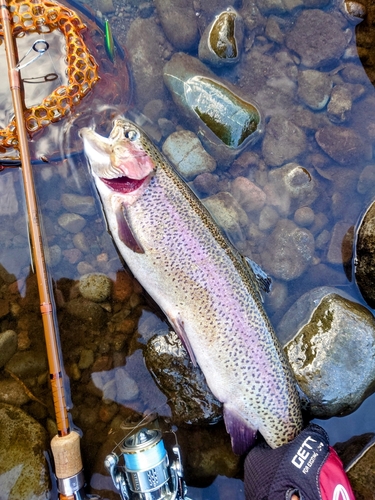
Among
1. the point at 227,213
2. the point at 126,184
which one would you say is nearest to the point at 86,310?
the point at 126,184

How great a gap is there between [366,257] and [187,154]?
5.04ft

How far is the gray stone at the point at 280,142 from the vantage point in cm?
336

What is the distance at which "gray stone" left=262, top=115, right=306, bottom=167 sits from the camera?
336 centimetres

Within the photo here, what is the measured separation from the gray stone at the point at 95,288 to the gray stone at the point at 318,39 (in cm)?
244

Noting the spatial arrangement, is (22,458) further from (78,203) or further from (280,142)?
(280,142)

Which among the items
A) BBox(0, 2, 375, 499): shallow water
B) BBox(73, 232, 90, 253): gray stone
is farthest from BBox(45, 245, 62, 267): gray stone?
BBox(73, 232, 90, 253): gray stone

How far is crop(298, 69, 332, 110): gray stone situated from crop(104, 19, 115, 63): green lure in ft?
5.00

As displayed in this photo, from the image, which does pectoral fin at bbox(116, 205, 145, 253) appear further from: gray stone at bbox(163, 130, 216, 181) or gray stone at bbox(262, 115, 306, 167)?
gray stone at bbox(262, 115, 306, 167)

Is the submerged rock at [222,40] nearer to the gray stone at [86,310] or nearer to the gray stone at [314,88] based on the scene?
the gray stone at [314,88]

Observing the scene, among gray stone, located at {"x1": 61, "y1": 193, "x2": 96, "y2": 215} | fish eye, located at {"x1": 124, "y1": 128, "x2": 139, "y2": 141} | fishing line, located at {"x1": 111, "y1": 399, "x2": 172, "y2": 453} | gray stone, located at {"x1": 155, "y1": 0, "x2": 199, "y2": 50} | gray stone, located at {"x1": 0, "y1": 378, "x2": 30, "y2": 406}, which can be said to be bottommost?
fishing line, located at {"x1": 111, "y1": 399, "x2": 172, "y2": 453}

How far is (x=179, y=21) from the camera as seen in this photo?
3361 millimetres

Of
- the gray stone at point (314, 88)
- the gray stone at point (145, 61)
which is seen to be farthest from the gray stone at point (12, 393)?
the gray stone at point (314, 88)

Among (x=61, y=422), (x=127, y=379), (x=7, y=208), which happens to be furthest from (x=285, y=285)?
(x=7, y=208)

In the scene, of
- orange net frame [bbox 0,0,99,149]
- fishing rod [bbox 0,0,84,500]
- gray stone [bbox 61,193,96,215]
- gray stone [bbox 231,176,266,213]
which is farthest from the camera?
gray stone [bbox 231,176,266,213]
